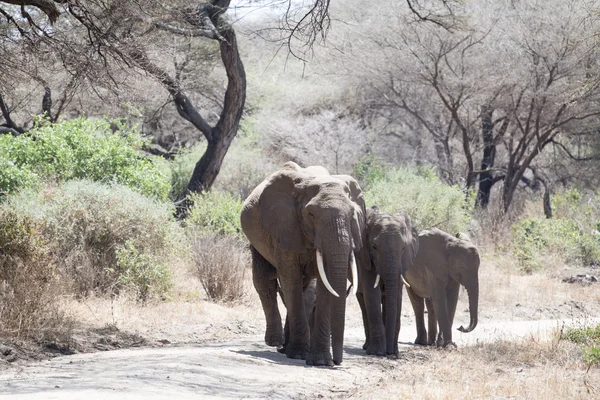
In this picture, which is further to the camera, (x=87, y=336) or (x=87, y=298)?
(x=87, y=298)

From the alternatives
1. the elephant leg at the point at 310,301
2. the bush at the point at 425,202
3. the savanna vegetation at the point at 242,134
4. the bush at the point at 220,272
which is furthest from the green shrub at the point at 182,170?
the elephant leg at the point at 310,301

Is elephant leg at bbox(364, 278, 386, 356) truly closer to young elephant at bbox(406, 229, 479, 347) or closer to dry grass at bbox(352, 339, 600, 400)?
dry grass at bbox(352, 339, 600, 400)

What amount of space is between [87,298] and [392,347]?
5531 millimetres

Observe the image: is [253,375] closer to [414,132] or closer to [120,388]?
[120,388]

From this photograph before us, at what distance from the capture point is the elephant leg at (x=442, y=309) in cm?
1255

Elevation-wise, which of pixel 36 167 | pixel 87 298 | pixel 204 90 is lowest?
pixel 87 298

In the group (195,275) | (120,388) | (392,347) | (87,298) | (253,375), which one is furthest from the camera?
(195,275)

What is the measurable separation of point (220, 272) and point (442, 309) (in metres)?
4.97

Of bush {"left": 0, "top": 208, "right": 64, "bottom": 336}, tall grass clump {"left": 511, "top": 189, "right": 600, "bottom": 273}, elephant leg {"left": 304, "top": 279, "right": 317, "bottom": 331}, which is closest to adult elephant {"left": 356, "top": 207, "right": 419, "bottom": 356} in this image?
elephant leg {"left": 304, "top": 279, "right": 317, "bottom": 331}

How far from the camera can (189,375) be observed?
28.6ft

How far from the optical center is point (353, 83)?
33.0 metres

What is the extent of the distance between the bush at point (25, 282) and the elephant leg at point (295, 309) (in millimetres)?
2990

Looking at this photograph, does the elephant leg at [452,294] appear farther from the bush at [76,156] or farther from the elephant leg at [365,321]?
the bush at [76,156]

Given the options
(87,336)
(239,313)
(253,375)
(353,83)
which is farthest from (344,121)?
(253,375)
